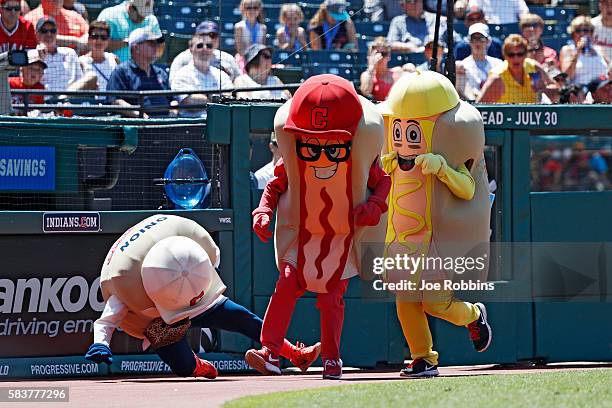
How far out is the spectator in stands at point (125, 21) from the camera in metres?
11.3

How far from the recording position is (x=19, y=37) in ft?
35.3

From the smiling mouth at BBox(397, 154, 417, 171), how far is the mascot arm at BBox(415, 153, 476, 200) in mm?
158

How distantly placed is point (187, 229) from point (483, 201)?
81.7 inches

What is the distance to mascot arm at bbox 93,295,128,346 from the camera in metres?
7.70

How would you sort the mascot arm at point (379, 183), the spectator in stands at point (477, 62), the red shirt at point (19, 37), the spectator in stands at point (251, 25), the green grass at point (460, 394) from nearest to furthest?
the green grass at point (460, 394)
the mascot arm at point (379, 183)
the red shirt at point (19, 37)
the spectator in stands at point (477, 62)
the spectator in stands at point (251, 25)

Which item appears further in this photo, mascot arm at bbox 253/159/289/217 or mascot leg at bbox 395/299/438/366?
A: mascot leg at bbox 395/299/438/366

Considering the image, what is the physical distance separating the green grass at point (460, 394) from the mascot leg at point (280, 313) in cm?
100

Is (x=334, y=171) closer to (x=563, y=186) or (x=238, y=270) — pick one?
(x=238, y=270)

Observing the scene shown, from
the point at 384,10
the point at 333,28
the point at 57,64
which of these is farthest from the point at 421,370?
the point at 384,10

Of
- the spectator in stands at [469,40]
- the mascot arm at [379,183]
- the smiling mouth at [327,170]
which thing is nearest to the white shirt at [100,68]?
the spectator in stands at [469,40]

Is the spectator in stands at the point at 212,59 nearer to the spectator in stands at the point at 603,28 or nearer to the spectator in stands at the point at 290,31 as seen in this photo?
the spectator in stands at the point at 290,31

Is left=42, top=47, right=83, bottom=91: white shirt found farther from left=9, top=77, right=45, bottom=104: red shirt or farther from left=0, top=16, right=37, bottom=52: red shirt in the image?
left=0, top=16, right=37, bottom=52: red shirt

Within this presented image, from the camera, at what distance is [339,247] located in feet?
25.8

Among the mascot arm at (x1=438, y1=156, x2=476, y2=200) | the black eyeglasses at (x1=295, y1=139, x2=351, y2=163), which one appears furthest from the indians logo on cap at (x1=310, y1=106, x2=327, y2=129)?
the mascot arm at (x1=438, y1=156, x2=476, y2=200)
